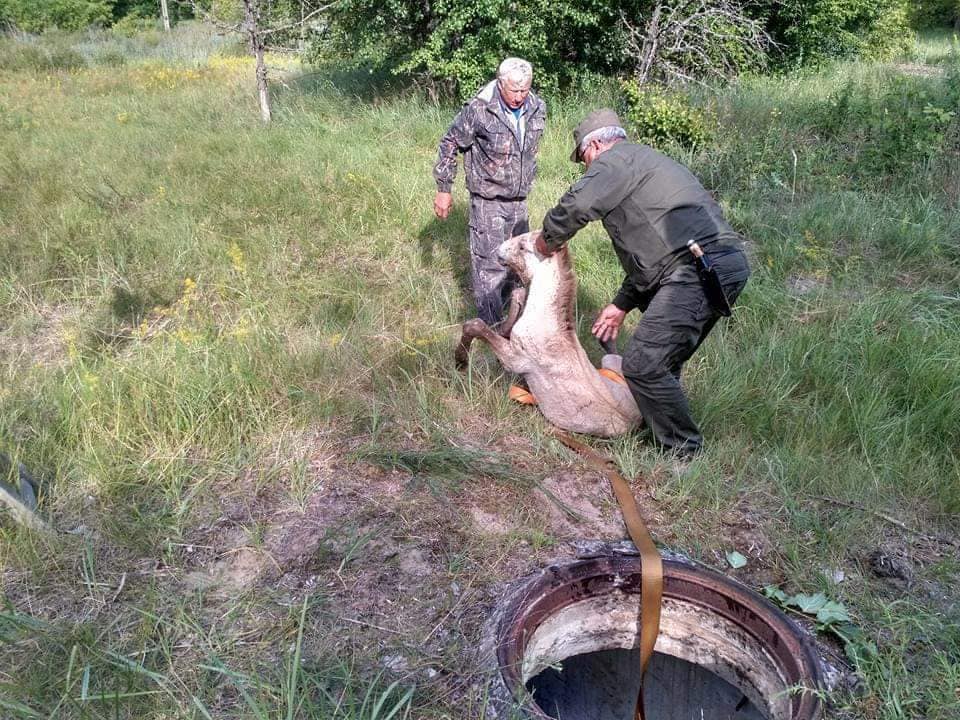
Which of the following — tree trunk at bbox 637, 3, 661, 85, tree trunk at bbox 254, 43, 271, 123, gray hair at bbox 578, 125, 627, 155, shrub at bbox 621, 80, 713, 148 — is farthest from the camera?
tree trunk at bbox 637, 3, 661, 85

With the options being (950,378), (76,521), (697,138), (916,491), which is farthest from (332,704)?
(697,138)

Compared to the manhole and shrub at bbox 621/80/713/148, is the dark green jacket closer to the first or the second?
the manhole

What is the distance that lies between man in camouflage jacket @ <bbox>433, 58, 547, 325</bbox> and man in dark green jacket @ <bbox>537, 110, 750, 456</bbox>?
1.09 m

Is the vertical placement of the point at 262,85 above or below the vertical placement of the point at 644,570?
above

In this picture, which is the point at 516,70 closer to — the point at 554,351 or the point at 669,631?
the point at 554,351

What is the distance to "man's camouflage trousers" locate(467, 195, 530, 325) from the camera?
452 cm

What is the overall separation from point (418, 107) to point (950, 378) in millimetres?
7091

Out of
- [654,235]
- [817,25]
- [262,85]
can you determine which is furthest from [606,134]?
[817,25]

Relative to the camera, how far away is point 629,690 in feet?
11.8

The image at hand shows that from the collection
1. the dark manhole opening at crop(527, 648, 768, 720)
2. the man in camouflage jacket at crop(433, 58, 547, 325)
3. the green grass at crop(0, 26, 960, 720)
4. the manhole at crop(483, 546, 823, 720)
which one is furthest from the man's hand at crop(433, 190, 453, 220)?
the dark manhole opening at crop(527, 648, 768, 720)

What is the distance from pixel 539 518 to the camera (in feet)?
10.1

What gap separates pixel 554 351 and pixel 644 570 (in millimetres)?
1132

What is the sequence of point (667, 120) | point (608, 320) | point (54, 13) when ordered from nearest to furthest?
point (608, 320), point (667, 120), point (54, 13)

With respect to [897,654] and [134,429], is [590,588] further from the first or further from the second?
[134,429]
